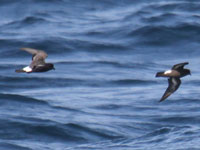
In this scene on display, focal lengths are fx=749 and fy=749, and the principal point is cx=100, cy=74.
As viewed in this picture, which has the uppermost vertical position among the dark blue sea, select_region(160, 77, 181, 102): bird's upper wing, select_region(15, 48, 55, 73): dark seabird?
the dark blue sea

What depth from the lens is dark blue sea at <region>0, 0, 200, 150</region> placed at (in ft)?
74.3

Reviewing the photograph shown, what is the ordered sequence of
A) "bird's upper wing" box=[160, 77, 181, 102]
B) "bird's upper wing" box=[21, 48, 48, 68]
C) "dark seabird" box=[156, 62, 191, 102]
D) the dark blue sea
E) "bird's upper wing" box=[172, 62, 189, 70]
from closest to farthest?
"bird's upper wing" box=[172, 62, 189, 70], "dark seabird" box=[156, 62, 191, 102], "bird's upper wing" box=[21, 48, 48, 68], "bird's upper wing" box=[160, 77, 181, 102], the dark blue sea

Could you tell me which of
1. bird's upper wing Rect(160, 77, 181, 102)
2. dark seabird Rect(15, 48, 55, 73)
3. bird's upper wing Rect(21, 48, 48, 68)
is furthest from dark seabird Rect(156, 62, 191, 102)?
bird's upper wing Rect(21, 48, 48, 68)

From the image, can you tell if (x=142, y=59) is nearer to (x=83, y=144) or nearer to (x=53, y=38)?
(x=53, y=38)

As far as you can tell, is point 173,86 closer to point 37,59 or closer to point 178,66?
point 178,66

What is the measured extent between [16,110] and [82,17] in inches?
510

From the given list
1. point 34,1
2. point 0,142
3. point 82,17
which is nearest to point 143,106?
point 0,142

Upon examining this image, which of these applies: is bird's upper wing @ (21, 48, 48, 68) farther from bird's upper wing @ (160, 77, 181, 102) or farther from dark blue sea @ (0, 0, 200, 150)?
dark blue sea @ (0, 0, 200, 150)

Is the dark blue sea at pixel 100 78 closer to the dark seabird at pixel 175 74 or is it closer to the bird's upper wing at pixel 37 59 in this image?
the bird's upper wing at pixel 37 59

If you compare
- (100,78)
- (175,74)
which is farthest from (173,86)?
(100,78)

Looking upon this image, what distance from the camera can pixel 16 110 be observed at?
949 inches

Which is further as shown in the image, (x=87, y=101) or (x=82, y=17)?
(x=82, y=17)

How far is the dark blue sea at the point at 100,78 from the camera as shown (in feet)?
74.3

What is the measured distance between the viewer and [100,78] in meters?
27.8
